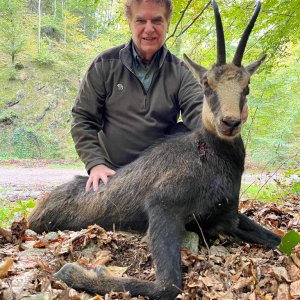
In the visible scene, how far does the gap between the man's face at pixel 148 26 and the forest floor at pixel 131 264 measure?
2.17 m

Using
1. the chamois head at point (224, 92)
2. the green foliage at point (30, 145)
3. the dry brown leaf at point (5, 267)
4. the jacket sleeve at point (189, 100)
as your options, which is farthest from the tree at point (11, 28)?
the dry brown leaf at point (5, 267)

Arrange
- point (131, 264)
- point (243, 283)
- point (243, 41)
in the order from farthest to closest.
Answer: point (243, 41), point (131, 264), point (243, 283)

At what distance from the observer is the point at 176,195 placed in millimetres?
3621

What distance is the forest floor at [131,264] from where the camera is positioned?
2807 millimetres

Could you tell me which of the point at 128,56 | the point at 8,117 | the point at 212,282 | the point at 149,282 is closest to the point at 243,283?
the point at 212,282

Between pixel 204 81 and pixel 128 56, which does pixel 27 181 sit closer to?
pixel 128 56

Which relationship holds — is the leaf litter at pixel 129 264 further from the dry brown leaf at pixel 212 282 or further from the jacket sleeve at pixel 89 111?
the jacket sleeve at pixel 89 111

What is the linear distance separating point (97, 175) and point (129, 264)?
1.23 m

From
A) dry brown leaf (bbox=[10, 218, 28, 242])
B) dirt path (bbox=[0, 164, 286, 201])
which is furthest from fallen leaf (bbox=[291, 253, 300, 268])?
dirt path (bbox=[0, 164, 286, 201])

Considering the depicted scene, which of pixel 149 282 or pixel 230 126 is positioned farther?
pixel 230 126

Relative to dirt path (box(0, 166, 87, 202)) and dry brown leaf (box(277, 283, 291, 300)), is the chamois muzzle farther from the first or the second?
dirt path (box(0, 166, 87, 202))

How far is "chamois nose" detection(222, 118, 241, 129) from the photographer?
3.44 m

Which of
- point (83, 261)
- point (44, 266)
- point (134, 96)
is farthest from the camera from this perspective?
point (134, 96)

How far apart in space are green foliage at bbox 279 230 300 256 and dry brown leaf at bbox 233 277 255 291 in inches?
19.2
